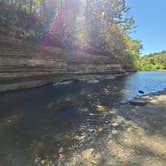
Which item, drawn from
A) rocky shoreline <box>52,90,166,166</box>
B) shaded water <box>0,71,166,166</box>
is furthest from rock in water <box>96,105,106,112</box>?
rocky shoreline <box>52,90,166,166</box>

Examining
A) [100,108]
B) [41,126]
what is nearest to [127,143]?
[41,126]

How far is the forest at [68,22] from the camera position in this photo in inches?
695

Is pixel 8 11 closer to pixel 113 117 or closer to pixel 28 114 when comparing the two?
pixel 28 114

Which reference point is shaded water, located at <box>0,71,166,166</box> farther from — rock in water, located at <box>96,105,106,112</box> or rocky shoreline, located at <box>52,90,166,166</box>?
rocky shoreline, located at <box>52,90,166,166</box>

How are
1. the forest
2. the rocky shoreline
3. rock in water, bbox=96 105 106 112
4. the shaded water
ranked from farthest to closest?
1. the forest
2. rock in water, bbox=96 105 106 112
3. the shaded water
4. the rocky shoreline

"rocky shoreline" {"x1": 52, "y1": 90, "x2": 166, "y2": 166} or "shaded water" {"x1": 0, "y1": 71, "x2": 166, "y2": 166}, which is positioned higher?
"rocky shoreline" {"x1": 52, "y1": 90, "x2": 166, "y2": 166}

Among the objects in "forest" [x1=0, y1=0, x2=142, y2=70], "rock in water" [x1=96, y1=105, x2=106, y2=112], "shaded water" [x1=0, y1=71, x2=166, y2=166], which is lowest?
"shaded water" [x1=0, y1=71, x2=166, y2=166]

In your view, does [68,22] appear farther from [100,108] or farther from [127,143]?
[127,143]

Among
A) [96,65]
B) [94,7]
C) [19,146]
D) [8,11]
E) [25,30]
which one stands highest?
[94,7]

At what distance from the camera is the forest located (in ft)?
57.9

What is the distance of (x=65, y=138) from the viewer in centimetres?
680

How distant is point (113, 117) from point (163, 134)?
272 centimetres

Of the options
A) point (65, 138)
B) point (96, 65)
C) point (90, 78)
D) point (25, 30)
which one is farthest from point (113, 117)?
point (96, 65)

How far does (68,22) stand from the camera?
24500 millimetres
